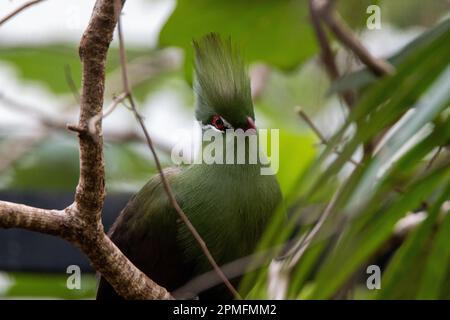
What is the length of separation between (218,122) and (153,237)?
0.44m

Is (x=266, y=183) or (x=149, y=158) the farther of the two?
(x=149, y=158)

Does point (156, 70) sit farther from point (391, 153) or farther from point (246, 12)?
point (391, 153)

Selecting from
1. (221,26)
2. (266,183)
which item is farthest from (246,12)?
(266,183)

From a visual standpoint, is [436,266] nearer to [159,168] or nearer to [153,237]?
[159,168]

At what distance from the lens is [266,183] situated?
6.98 ft

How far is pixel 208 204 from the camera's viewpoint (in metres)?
2.11

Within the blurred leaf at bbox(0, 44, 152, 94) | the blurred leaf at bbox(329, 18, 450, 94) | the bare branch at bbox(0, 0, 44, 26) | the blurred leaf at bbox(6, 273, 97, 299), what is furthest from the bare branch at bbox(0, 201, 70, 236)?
the blurred leaf at bbox(0, 44, 152, 94)

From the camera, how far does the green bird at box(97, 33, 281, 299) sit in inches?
76.6

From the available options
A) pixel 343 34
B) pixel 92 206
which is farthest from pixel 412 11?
pixel 92 206

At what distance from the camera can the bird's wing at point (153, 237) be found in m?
2.18

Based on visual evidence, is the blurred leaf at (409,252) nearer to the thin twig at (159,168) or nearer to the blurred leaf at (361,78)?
the thin twig at (159,168)
